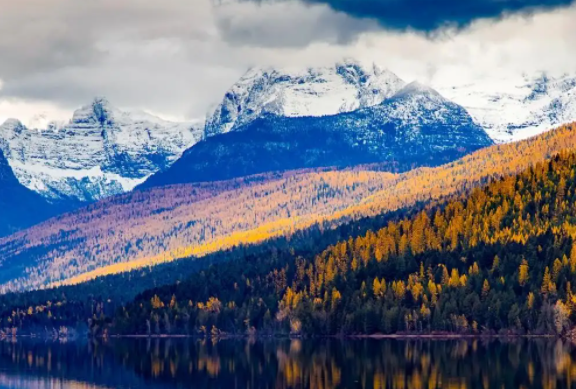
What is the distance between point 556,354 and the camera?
611 ft

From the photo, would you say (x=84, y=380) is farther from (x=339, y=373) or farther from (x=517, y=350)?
(x=517, y=350)

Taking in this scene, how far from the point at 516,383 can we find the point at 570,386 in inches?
337

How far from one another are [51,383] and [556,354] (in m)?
71.4

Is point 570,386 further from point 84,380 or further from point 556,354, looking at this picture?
point 84,380

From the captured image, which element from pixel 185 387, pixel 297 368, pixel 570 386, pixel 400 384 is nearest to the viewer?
pixel 570 386

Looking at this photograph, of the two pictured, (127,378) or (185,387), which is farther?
(127,378)

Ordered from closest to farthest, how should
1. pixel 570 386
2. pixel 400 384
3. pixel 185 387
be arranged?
pixel 570 386 < pixel 400 384 < pixel 185 387

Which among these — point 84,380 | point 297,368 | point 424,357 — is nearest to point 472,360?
point 424,357

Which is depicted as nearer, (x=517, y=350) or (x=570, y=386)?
(x=570, y=386)

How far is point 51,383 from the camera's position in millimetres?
194375

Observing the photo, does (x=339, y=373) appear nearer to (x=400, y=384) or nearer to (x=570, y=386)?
(x=400, y=384)

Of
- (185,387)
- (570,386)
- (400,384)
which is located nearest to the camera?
(570,386)

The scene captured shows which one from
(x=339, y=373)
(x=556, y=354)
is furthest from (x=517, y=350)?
(x=339, y=373)

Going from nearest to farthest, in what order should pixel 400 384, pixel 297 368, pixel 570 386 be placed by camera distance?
1. pixel 570 386
2. pixel 400 384
3. pixel 297 368
